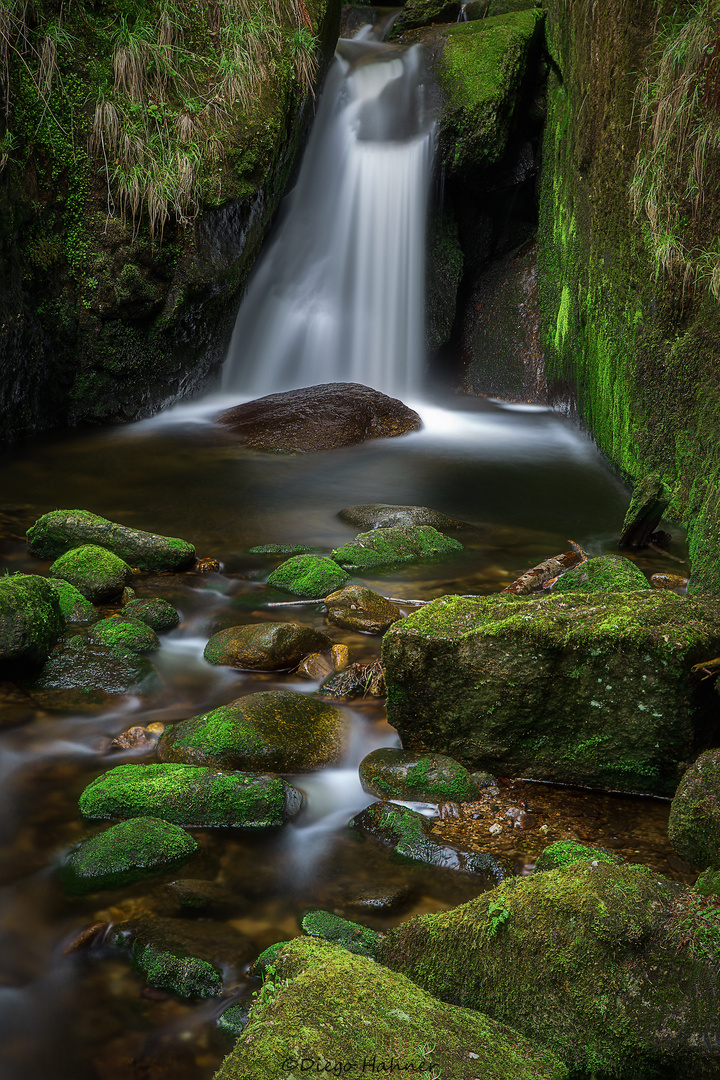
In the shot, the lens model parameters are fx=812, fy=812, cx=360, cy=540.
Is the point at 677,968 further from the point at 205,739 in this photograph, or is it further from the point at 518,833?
the point at 205,739

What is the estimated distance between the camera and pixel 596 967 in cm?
159

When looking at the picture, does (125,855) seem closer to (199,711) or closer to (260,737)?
(260,737)

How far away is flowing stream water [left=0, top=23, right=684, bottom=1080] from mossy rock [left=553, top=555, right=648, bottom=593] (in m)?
0.66

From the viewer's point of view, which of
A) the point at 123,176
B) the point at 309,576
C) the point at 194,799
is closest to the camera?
the point at 194,799

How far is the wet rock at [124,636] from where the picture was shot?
393 centimetres

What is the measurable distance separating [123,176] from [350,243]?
3603 mm

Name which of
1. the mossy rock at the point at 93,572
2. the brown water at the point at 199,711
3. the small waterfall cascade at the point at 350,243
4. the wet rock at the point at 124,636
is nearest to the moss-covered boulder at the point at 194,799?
the brown water at the point at 199,711

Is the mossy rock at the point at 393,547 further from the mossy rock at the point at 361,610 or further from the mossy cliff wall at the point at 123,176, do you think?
the mossy cliff wall at the point at 123,176

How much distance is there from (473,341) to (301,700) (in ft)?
30.0

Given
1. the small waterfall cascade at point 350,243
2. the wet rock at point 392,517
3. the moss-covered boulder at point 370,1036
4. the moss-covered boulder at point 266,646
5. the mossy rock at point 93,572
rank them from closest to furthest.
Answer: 1. the moss-covered boulder at point 370,1036
2. the moss-covered boulder at point 266,646
3. the mossy rock at point 93,572
4. the wet rock at point 392,517
5. the small waterfall cascade at point 350,243

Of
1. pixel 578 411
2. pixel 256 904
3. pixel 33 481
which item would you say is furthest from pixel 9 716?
pixel 578 411

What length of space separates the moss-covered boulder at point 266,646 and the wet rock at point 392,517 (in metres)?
2.12

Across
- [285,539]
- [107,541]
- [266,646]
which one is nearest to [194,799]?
[266,646]

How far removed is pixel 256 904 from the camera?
238cm
